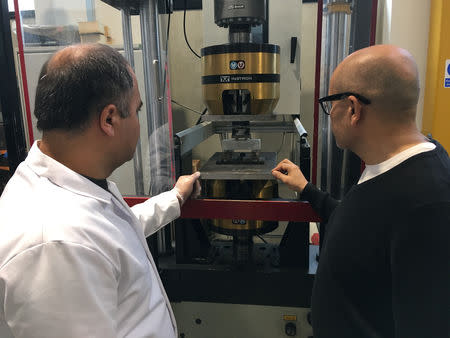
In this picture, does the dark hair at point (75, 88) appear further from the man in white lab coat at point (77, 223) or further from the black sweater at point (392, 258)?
the black sweater at point (392, 258)

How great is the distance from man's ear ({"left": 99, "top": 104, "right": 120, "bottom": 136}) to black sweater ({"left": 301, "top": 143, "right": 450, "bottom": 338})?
54 centimetres

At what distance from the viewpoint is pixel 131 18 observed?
137 centimetres

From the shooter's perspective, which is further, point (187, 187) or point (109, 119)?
point (187, 187)

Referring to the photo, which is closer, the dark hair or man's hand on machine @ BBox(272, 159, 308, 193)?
the dark hair

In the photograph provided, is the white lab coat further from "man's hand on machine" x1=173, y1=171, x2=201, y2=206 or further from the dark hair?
"man's hand on machine" x1=173, y1=171, x2=201, y2=206

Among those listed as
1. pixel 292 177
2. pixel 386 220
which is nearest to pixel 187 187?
pixel 292 177

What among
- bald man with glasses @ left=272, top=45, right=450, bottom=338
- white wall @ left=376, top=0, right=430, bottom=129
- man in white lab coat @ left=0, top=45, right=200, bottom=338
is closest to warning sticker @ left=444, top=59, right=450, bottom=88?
white wall @ left=376, top=0, right=430, bottom=129

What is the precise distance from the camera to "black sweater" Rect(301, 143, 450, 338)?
710 mm

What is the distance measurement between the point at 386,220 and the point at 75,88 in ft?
2.14

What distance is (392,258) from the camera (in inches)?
29.4

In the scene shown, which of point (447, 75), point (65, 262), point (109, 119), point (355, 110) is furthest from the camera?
point (447, 75)

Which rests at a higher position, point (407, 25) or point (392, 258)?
point (407, 25)

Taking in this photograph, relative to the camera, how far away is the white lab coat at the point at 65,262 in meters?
0.59

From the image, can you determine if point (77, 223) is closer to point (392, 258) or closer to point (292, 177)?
point (392, 258)
